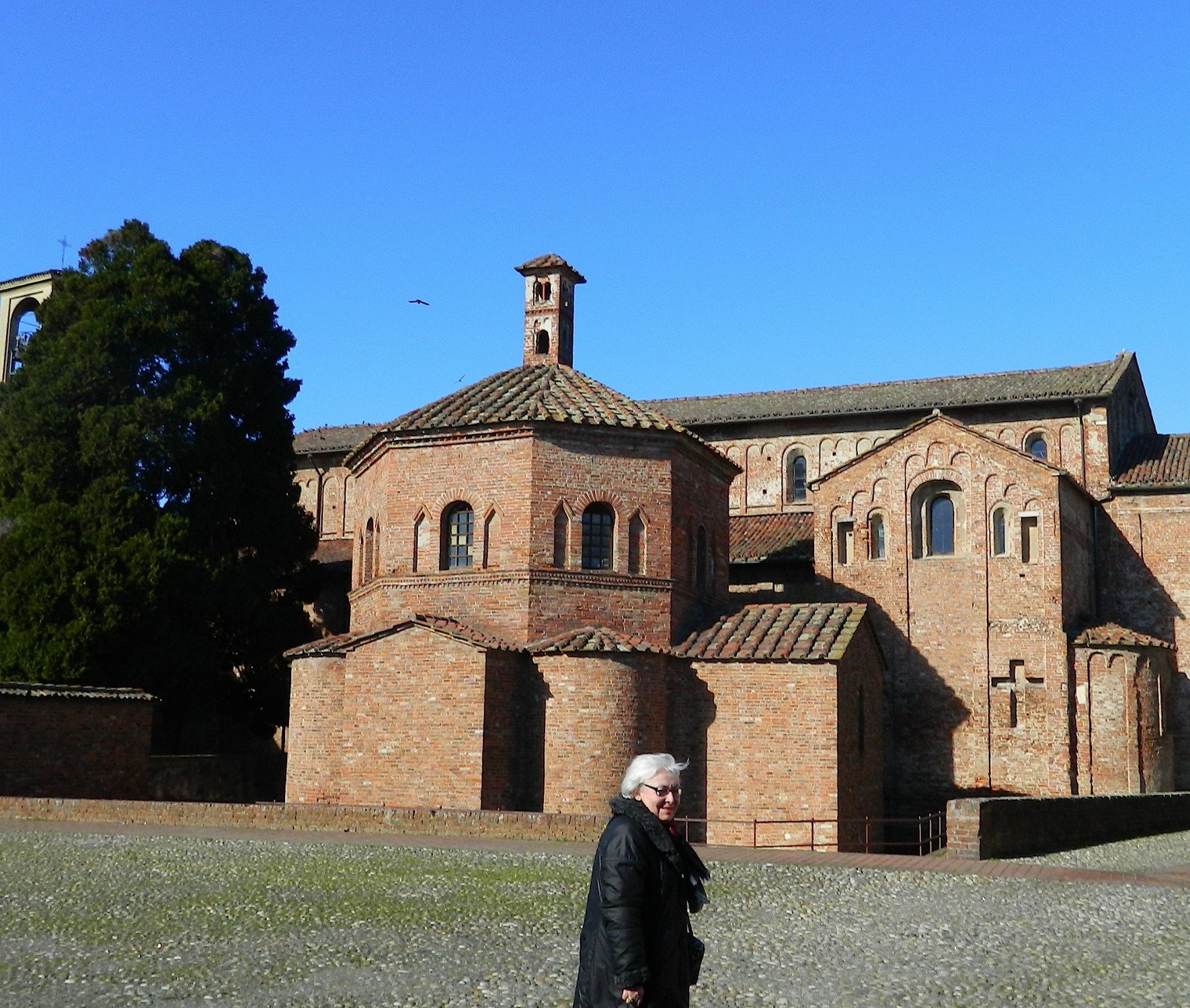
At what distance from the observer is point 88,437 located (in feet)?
96.1

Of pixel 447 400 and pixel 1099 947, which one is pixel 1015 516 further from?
pixel 1099 947

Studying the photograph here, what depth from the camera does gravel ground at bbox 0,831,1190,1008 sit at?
871 cm

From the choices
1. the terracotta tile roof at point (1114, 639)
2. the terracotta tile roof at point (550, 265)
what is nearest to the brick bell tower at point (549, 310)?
the terracotta tile roof at point (550, 265)

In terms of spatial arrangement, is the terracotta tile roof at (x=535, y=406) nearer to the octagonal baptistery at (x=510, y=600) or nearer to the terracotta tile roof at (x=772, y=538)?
the octagonal baptistery at (x=510, y=600)

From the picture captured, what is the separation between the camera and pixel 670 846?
554 centimetres

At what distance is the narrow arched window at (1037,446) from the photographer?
33.1 m

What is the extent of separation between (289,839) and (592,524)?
339 inches

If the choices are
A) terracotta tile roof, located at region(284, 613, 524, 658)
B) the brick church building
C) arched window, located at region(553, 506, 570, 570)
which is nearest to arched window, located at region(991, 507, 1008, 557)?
the brick church building

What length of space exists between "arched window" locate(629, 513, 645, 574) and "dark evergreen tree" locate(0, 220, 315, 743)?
11.1 meters

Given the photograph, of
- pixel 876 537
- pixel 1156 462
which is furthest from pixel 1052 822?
pixel 1156 462

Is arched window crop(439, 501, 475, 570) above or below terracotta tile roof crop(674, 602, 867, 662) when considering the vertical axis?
above

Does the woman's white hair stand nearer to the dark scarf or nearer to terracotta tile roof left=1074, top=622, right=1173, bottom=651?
the dark scarf

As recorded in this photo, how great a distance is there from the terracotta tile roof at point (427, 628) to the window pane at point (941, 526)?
468 inches

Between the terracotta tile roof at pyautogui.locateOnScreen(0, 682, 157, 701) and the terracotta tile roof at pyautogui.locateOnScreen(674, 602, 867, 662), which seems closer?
the terracotta tile roof at pyautogui.locateOnScreen(674, 602, 867, 662)
